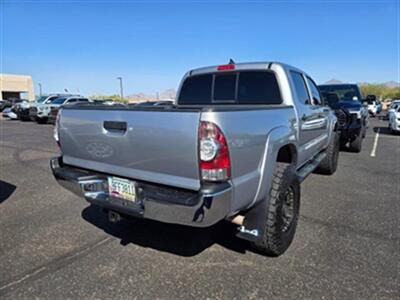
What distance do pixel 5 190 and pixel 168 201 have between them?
437 cm

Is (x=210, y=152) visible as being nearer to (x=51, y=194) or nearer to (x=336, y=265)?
(x=336, y=265)

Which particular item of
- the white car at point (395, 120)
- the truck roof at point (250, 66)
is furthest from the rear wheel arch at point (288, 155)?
the white car at point (395, 120)

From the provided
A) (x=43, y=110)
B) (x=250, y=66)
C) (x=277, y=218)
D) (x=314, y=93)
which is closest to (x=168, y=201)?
(x=277, y=218)

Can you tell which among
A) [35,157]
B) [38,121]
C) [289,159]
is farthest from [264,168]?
[38,121]

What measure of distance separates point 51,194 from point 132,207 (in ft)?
10.5

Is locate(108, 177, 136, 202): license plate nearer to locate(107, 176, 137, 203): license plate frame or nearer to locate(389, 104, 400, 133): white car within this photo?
locate(107, 176, 137, 203): license plate frame

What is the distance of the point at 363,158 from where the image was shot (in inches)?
336

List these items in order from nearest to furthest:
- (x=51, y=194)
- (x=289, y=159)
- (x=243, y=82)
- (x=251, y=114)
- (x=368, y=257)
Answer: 1. (x=251, y=114)
2. (x=368, y=257)
3. (x=289, y=159)
4. (x=243, y=82)
5. (x=51, y=194)

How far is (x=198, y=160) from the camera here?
7.43 ft

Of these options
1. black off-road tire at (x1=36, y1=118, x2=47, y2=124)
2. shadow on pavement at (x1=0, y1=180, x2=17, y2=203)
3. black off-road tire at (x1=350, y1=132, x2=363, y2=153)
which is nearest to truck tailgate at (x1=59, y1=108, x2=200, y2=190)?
shadow on pavement at (x1=0, y1=180, x2=17, y2=203)

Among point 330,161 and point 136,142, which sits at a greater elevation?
point 136,142

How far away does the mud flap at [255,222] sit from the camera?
2807 mm

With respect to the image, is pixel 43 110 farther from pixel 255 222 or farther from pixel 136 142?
pixel 255 222

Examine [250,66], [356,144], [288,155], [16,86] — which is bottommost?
[356,144]
